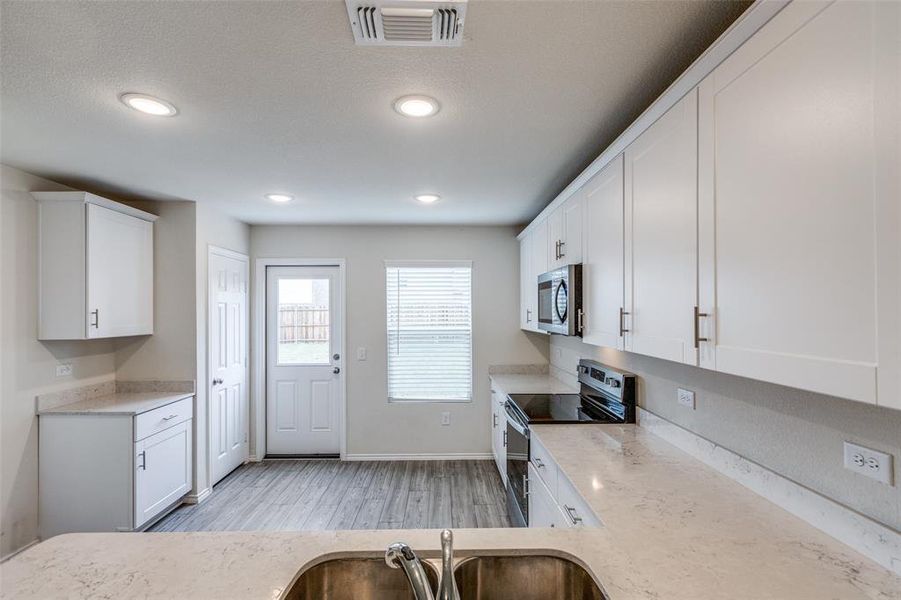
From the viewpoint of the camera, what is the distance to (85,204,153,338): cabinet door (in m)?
2.85

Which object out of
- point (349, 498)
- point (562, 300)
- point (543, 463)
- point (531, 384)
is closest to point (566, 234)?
point (562, 300)

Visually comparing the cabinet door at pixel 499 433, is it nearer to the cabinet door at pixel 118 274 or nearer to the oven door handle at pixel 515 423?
the oven door handle at pixel 515 423

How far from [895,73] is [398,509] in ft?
11.5

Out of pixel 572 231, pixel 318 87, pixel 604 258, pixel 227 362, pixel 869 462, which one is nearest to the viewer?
pixel 869 462

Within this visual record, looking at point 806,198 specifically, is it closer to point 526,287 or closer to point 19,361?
point 526,287

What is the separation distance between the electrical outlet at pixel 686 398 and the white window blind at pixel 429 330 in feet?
8.53

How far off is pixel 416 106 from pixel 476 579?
1.76 meters

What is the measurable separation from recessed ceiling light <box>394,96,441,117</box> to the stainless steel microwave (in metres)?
1.18

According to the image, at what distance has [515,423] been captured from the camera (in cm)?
276

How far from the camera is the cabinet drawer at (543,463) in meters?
1.93

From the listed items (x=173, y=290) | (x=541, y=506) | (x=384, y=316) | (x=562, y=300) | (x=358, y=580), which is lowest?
(x=541, y=506)

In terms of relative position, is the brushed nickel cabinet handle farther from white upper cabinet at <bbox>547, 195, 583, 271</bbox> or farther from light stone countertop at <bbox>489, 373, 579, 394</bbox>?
light stone countertop at <bbox>489, 373, 579, 394</bbox>

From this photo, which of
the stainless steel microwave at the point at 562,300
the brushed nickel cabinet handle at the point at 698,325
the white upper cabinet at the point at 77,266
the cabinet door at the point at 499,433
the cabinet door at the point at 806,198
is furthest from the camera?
the cabinet door at the point at 499,433

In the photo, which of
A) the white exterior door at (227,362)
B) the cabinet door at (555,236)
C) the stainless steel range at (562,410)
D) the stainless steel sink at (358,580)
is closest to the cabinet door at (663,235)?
the stainless steel range at (562,410)
